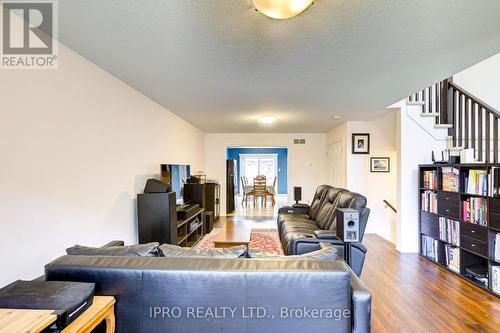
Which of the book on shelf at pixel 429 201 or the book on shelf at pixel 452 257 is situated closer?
the book on shelf at pixel 452 257

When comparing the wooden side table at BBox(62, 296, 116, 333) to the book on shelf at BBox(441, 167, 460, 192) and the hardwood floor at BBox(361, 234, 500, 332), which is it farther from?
the book on shelf at BBox(441, 167, 460, 192)

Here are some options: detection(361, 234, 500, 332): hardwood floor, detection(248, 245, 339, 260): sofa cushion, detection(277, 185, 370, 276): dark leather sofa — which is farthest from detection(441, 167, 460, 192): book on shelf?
detection(248, 245, 339, 260): sofa cushion

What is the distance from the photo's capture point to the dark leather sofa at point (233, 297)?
1345mm

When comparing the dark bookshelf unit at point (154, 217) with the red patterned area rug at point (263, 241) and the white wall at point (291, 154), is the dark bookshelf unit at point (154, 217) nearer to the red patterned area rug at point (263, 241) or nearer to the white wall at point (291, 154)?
the red patterned area rug at point (263, 241)

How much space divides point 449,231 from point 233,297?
11.1 ft

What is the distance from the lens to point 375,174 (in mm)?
5281

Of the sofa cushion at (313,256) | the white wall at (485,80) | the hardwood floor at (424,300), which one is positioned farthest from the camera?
the white wall at (485,80)

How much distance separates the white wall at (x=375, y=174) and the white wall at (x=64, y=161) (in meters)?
4.11

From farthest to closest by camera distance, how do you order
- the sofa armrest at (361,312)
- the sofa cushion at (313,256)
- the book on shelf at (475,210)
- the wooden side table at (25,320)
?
the book on shelf at (475,210), the sofa cushion at (313,256), the sofa armrest at (361,312), the wooden side table at (25,320)

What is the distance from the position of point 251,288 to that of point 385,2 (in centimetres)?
186

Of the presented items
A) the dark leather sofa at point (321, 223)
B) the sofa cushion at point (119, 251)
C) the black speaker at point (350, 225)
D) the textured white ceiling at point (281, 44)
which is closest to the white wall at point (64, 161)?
the textured white ceiling at point (281, 44)

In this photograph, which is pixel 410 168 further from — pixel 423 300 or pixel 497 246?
pixel 423 300

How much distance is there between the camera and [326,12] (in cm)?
163

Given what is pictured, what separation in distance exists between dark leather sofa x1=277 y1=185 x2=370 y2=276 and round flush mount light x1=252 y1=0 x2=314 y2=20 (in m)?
2.11
